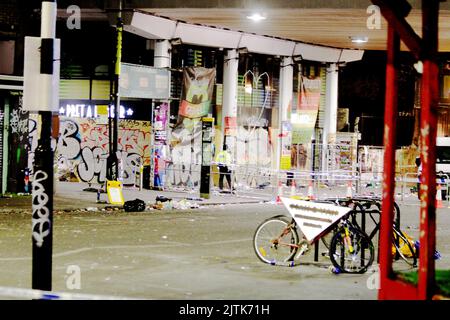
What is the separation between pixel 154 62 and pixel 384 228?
23.9m

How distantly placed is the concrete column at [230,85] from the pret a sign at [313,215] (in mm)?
20940

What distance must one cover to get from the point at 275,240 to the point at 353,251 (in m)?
1.29

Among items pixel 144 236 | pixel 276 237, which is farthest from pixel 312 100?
pixel 276 237

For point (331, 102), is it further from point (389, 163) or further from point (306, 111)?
point (389, 163)

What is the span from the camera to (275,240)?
12789mm

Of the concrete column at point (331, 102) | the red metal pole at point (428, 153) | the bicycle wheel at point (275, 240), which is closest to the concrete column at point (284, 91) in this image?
the concrete column at point (331, 102)

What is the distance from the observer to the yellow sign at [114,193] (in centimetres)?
2252

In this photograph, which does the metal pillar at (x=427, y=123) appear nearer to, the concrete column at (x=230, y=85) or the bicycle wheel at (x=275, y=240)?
the bicycle wheel at (x=275, y=240)

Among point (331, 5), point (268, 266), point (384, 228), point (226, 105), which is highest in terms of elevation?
point (331, 5)

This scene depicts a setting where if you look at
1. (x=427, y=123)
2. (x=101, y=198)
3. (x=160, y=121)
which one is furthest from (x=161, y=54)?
(x=427, y=123)

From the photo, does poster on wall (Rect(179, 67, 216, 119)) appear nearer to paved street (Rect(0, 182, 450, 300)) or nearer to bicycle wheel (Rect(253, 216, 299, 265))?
paved street (Rect(0, 182, 450, 300))

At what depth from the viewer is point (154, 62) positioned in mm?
30062

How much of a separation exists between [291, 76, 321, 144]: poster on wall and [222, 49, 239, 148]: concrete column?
459 centimetres

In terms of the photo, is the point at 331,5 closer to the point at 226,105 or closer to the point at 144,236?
the point at 226,105
